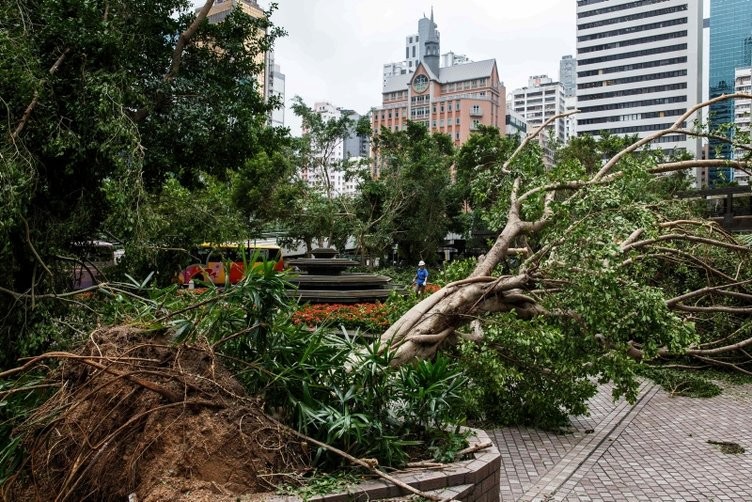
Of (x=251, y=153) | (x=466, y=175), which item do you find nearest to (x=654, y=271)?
(x=251, y=153)

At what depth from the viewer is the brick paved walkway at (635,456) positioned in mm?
5684

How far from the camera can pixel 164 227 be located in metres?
8.34

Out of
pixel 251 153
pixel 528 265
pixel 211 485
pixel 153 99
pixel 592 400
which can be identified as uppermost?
pixel 153 99

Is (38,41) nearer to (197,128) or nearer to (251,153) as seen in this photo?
(197,128)

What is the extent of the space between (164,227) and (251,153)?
8.51 feet

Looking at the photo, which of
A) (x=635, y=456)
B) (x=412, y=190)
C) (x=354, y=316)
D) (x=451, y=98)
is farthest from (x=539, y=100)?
(x=635, y=456)

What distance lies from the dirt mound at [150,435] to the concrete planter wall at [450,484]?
1.67ft

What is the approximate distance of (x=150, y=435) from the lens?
4.16 metres

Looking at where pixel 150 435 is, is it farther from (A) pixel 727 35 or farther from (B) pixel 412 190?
(A) pixel 727 35

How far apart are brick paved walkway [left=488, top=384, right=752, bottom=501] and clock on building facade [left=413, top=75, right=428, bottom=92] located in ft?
292

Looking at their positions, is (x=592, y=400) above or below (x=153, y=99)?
below

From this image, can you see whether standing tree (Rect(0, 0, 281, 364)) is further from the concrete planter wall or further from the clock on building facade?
the clock on building facade

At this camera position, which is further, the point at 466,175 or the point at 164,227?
the point at 466,175

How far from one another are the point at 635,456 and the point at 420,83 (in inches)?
3623
